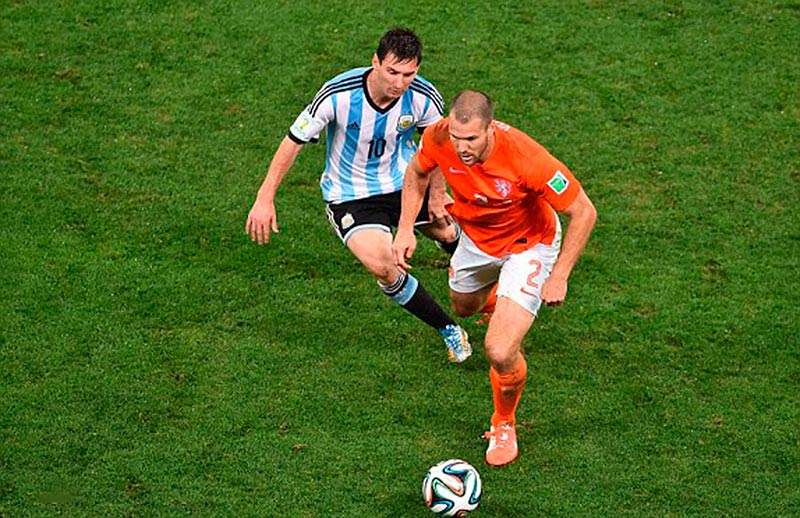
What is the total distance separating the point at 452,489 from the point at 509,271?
1.38 meters

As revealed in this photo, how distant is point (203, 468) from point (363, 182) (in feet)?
6.89

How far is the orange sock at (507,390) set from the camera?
7.62 meters

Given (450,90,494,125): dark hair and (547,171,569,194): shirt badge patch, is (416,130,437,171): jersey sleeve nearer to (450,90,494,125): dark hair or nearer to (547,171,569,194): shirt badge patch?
(450,90,494,125): dark hair

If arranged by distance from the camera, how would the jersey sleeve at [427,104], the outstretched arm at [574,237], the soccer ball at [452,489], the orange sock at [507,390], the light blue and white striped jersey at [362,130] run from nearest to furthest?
the soccer ball at [452,489] < the outstretched arm at [574,237] < the orange sock at [507,390] < the light blue and white striped jersey at [362,130] < the jersey sleeve at [427,104]

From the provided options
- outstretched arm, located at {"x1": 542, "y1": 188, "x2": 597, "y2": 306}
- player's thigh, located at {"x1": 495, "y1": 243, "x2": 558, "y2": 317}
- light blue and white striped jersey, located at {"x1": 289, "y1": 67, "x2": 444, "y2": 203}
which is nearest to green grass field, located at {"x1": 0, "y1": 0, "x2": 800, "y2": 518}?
player's thigh, located at {"x1": 495, "y1": 243, "x2": 558, "y2": 317}

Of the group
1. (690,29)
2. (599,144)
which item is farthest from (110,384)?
(690,29)

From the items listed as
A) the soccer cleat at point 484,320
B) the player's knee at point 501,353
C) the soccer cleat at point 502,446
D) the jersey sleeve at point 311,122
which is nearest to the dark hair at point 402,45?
the jersey sleeve at point 311,122

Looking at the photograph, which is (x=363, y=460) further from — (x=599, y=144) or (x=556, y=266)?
(x=599, y=144)

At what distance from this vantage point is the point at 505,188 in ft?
25.0

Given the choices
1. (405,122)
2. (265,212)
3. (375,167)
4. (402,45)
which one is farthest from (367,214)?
(402,45)

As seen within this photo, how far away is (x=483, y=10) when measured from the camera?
12234mm

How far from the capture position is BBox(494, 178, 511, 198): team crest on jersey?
7574 millimetres

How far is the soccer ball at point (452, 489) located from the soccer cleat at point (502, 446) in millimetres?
555

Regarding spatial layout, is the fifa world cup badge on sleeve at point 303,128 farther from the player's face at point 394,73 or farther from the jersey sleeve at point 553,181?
the jersey sleeve at point 553,181
